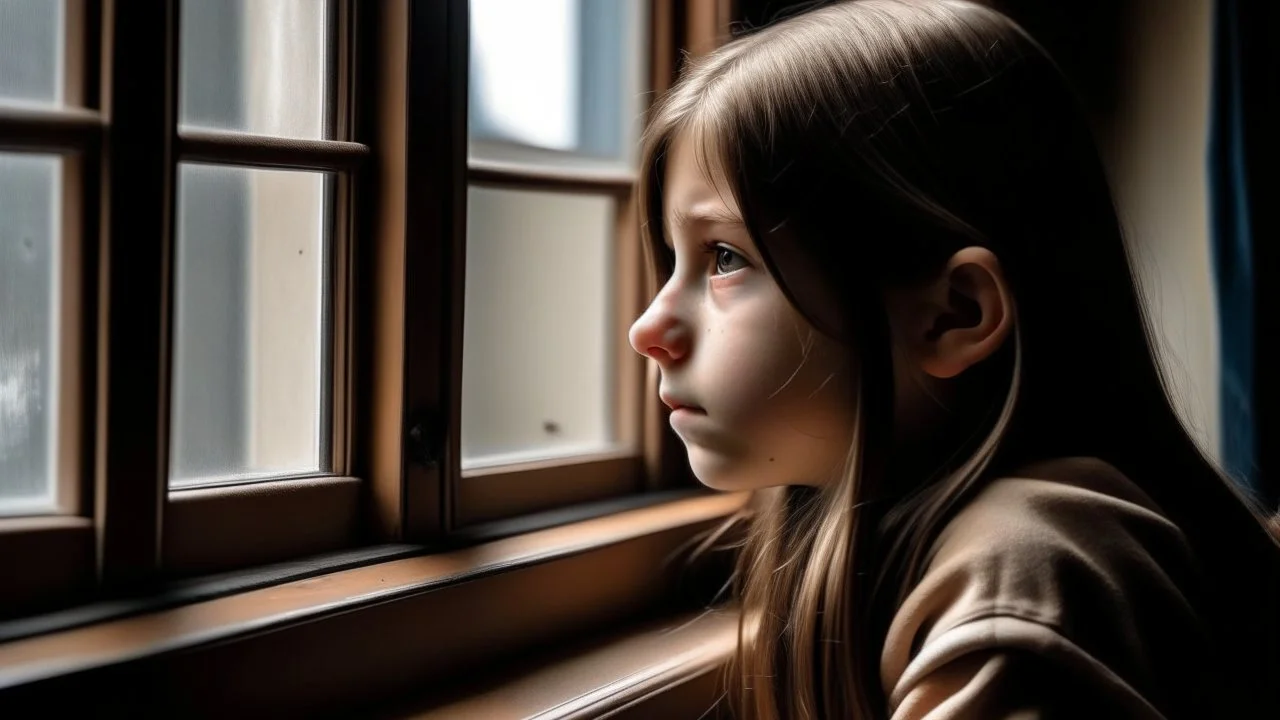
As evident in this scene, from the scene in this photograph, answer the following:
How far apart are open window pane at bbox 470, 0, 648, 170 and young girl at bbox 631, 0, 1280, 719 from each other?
34 centimetres

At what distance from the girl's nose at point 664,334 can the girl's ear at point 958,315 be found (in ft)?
0.60

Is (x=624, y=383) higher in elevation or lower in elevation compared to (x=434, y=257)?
lower

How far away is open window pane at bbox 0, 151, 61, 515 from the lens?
0.80 meters

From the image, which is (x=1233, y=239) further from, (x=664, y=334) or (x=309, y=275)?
(x=309, y=275)

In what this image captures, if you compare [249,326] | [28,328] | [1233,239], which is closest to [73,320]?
[28,328]

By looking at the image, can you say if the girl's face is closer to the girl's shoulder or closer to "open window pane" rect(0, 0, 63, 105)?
the girl's shoulder

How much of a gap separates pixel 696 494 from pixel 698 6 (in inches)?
25.8

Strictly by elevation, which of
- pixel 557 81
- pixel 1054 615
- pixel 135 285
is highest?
pixel 557 81

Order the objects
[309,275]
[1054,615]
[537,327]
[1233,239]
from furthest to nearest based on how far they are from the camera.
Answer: [1233,239] < [537,327] < [309,275] < [1054,615]

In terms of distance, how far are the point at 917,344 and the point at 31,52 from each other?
736 millimetres

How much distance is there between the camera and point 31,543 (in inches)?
31.1

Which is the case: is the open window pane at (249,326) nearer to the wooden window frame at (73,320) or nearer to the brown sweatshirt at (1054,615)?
the wooden window frame at (73,320)

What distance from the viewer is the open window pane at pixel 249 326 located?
3.03 feet

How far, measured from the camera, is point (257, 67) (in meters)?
0.97
